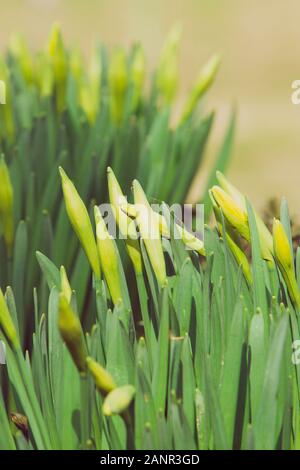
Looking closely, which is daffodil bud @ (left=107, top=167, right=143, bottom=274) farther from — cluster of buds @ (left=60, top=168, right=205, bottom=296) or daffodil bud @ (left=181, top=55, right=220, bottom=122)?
daffodil bud @ (left=181, top=55, right=220, bottom=122)

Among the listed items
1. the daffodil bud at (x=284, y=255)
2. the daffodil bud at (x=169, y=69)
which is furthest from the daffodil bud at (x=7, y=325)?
the daffodil bud at (x=169, y=69)

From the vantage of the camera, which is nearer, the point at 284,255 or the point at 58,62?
the point at 284,255

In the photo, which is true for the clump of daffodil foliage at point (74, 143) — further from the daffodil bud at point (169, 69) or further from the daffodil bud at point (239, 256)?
the daffodil bud at point (239, 256)

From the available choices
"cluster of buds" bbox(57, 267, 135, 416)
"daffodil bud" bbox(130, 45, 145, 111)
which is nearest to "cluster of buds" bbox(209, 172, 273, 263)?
"cluster of buds" bbox(57, 267, 135, 416)

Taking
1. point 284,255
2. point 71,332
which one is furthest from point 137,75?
point 71,332

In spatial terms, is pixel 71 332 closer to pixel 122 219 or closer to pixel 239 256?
pixel 122 219

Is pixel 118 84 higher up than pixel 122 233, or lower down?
higher up

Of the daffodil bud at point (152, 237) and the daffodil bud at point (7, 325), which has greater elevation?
the daffodil bud at point (152, 237)
